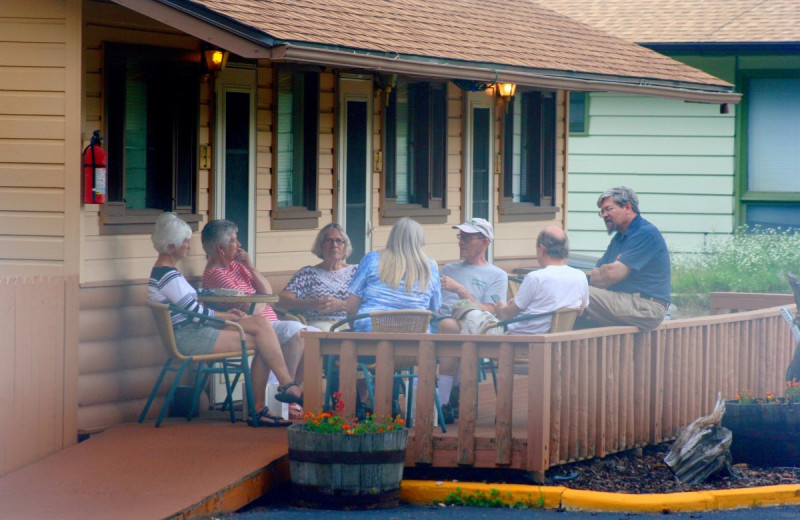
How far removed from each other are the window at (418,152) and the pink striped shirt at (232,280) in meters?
2.64

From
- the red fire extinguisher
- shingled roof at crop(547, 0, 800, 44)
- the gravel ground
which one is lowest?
the gravel ground

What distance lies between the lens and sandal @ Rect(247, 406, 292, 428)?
905cm

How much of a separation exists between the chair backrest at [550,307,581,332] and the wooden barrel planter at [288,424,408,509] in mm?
1576

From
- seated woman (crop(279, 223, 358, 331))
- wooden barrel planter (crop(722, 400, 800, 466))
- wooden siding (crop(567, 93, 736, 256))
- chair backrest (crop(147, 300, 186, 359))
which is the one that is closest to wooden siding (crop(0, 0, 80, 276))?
chair backrest (crop(147, 300, 186, 359))

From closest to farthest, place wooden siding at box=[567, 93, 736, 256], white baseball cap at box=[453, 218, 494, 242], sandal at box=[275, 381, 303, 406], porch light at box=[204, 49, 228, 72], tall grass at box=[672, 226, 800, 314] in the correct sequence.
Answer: sandal at box=[275, 381, 303, 406] < white baseball cap at box=[453, 218, 494, 242] < porch light at box=[204, 49, 228, 72] < tall grass at box=[672, 226, 800, 314] < wooden siding at box=[567, 93, 736, 256]

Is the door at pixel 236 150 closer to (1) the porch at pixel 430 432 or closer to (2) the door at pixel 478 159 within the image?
(1) the porch at pixel 430 432

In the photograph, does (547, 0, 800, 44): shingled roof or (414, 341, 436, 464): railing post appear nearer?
(414, 341, 436, 464): railing post

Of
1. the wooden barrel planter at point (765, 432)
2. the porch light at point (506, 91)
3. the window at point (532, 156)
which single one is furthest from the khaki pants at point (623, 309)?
the window at point (532, 156)

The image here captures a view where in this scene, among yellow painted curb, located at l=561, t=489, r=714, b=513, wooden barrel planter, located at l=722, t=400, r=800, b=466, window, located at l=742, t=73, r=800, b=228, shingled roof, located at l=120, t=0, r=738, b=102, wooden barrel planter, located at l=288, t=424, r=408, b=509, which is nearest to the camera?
wooden barrel planter, located at l=288, t=424, r=408, b=509

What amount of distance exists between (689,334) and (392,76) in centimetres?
371

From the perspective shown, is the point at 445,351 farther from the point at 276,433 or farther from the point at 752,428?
the point at 752,428

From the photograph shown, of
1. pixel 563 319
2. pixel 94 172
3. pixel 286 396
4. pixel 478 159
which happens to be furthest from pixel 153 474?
pixel 478 159

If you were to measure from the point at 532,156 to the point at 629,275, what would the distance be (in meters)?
5.40

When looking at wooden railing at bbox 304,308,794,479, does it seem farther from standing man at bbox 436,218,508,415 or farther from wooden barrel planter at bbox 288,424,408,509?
standing man at bbox 436,218,508,415
